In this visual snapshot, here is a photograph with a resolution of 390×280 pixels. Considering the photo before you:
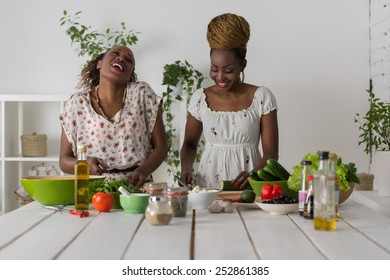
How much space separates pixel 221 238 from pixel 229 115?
1.66 meters

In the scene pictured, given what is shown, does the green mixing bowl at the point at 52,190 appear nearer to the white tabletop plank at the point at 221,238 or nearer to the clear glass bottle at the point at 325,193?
the white tabletop plank at the point at 221,238

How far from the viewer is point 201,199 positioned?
262 cm

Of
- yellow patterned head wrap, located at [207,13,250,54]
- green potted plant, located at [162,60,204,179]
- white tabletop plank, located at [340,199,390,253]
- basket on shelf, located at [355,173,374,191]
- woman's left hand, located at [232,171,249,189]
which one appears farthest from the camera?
green potted plant, located at [162,60,204,179]

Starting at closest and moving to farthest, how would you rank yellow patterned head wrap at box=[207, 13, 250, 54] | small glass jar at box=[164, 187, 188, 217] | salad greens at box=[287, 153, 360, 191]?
small glass jar at box=[164, 187, 188, 217]
salad greens at box=[287, 153, 360, 191]
yellow patterned head wrap at box=[207, 13, 250, 54]

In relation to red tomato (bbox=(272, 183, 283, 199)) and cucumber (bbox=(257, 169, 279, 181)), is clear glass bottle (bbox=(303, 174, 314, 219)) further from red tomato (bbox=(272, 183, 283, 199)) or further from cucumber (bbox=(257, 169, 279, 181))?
cucumber (bbox=(257, 169, 279, 181))

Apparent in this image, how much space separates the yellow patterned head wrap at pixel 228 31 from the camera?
3.52 m

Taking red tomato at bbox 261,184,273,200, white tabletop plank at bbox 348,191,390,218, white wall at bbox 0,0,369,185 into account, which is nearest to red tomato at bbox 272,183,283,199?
red tomato at bbox 261,184,273,200

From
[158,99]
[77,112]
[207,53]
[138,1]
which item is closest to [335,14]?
[207,53]

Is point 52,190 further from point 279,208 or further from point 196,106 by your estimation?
point 196,106

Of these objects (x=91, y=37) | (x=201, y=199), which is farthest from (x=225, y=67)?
(x=91, y=37)

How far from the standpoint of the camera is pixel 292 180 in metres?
2.61

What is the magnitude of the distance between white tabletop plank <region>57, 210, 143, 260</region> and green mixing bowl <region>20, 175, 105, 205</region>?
0.89ft

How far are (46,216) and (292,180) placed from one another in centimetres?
91

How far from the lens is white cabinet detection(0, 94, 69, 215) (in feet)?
16.7
